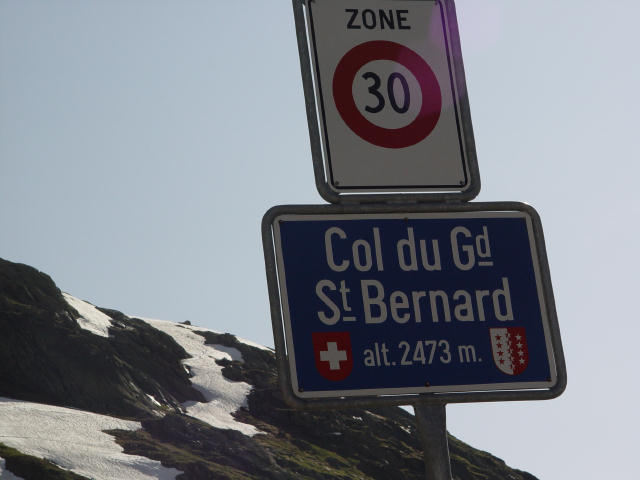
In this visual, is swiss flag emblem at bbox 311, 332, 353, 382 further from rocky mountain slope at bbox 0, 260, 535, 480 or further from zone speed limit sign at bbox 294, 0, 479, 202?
rocky mountain slope at bbox 0, 260, 535, 480

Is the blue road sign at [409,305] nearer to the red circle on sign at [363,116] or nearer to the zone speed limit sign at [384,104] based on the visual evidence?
the zone speed limit sign at [384,104]

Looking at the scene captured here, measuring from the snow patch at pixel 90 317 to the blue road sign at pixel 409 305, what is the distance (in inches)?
6072

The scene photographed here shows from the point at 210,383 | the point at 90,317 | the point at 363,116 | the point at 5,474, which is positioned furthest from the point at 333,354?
the point at 90,317

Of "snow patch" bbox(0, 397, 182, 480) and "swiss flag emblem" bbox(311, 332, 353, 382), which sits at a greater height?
"swiss flag emblem" bbox(311, 332, 353, 382)

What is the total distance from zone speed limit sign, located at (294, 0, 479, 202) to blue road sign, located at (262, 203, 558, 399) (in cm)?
16

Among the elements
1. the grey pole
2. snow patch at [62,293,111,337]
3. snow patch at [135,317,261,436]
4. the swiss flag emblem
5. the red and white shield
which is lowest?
snow patch at [135,317,261,436]

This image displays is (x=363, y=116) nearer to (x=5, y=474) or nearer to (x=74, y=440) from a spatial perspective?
(x=5, y=474)

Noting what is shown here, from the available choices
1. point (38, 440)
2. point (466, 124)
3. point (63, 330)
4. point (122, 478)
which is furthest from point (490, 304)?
point (63, 330)

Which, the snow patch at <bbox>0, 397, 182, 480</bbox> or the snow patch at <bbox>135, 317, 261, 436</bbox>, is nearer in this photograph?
the snow patch at <bbox>0, 397, 182, 480</bbox>

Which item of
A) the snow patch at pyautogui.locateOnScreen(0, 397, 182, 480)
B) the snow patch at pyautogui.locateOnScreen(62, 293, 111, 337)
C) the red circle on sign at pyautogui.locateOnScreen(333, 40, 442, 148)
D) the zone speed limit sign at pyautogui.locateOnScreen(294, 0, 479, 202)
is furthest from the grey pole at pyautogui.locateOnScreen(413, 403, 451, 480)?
the snow patch at pyautogui.locateOnScreen(62, 293, 111, 337)

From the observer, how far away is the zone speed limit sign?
407cm

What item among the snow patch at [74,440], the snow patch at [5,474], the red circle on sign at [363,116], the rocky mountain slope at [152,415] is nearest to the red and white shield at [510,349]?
the red circle on sign at [363,116]

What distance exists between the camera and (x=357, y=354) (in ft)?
12.5

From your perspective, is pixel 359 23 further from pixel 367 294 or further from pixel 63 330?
pixel 63 330
